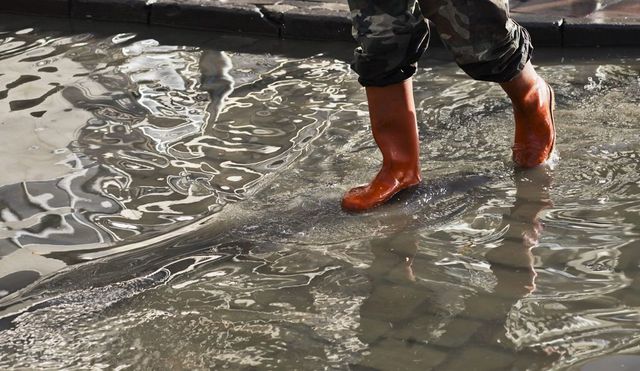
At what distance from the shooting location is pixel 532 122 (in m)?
3.88

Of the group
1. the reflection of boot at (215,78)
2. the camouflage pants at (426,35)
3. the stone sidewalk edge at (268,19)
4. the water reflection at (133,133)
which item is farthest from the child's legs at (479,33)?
the stone sidewalk edge at (268,19)

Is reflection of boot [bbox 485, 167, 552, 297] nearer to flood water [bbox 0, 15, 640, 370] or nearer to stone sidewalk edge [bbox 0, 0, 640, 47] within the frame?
flood water [bbox 0, 15, 640, 370]

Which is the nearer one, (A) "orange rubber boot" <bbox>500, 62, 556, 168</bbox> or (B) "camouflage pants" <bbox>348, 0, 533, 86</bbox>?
(B) "camouflage pants" <bbox>348, 0, 533, 86</bbox>

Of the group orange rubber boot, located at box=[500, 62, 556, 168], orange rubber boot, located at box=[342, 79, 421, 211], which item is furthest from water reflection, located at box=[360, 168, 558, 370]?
orange rubber boot, located at box=[500, 62, 556, 168]

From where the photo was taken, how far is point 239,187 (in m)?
3.94

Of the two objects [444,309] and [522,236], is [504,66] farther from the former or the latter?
[444,309]

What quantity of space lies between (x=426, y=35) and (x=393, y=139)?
37 centimetres

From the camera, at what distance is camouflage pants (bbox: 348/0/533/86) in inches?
139

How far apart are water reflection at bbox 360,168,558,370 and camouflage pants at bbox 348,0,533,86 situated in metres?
0.52

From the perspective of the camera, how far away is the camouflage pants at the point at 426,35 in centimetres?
353

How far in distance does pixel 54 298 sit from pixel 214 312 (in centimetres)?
49

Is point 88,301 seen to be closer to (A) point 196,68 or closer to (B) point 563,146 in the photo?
(B) point 563,146

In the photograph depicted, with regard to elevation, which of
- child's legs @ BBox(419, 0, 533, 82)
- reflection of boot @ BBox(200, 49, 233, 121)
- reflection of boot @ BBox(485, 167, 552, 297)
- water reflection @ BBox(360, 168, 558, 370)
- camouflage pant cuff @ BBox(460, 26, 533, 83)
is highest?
child's legs @ BBox(419, 0, 533, 82)

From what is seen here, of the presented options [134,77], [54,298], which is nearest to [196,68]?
[134,77]
